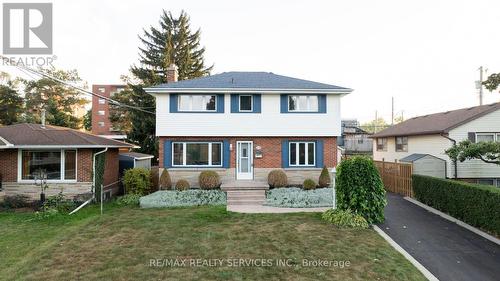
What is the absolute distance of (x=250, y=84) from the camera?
1527 cm

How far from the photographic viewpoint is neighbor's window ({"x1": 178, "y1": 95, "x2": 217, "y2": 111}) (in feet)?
48.8

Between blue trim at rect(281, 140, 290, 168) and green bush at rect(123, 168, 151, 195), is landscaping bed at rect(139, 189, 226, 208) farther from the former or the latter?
blue trim at rect(281, 140, 290, 168)

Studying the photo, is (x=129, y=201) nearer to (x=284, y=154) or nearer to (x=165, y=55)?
(x=284, y=154)

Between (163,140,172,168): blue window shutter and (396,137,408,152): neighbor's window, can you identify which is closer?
(163,140,172,168): blue window shutter

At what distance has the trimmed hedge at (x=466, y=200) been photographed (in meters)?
8.12

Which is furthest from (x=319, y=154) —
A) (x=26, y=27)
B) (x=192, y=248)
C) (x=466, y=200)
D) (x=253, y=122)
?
(x=26, y=27)

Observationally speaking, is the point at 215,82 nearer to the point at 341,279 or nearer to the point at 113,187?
the point at 113,187

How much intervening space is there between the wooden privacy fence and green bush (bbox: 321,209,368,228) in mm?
6659

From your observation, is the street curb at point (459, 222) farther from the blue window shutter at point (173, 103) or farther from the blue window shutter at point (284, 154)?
the blue window shutter at point (173, 103)

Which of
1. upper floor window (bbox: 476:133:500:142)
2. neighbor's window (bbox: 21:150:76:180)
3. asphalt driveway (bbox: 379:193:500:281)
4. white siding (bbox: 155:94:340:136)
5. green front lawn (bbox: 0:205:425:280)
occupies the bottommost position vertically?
asphalt driveway (bbox: 379:193:500:281)

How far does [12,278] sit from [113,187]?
32.7 feet

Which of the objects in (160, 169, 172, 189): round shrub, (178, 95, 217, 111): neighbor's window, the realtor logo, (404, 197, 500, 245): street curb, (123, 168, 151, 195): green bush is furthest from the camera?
(178, 95, 217, 111): neighbor's window

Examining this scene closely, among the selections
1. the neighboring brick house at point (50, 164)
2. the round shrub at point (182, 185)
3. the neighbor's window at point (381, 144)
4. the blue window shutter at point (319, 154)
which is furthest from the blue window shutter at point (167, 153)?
the neighbor's window at point (381, 144)

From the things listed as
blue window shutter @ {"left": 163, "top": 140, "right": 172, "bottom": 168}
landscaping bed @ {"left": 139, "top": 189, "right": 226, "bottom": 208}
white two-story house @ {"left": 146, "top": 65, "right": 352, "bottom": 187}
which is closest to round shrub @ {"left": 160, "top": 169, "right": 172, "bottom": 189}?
white two-story house @ {"left": 146, "top": 65, "right": 352, "bottom": 187}
